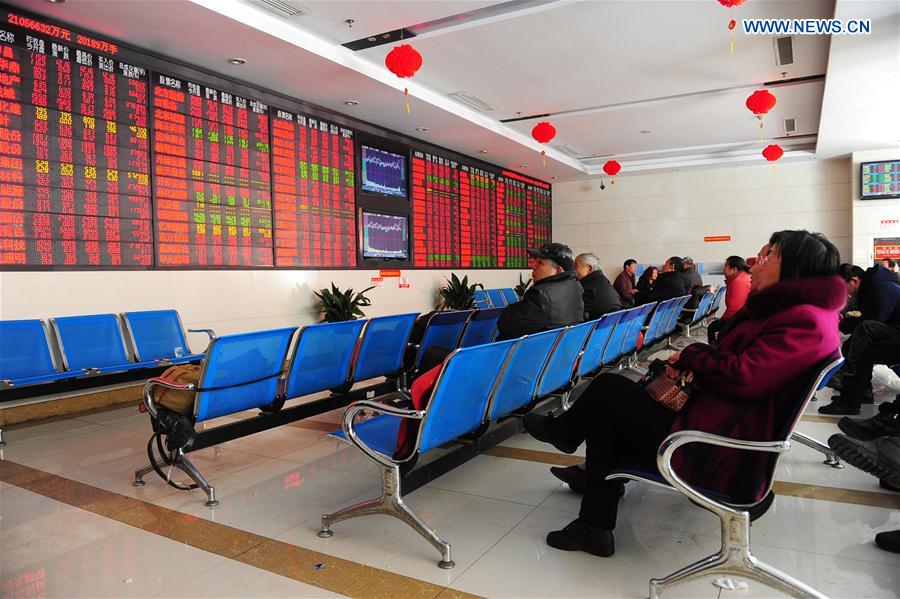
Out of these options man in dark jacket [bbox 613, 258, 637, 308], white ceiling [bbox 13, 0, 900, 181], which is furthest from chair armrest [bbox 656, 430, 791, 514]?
man in dark jacket [bbox 613, 258, 637, 308]

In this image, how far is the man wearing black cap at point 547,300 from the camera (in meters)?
3.23

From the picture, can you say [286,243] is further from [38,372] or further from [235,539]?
[235,539]

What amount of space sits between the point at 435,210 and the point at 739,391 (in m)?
7.34

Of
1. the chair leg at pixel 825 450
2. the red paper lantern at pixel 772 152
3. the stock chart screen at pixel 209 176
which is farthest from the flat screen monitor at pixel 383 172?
the chair leg at pixel 825 450

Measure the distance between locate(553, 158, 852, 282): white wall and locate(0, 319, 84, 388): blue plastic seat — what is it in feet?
33.9

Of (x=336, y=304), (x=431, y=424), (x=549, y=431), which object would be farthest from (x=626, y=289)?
(x=431, y=424)

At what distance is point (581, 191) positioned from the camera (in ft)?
41.0

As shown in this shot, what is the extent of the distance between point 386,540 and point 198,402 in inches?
43.1

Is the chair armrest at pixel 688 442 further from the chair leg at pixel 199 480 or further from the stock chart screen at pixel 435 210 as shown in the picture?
the stock chart screen at pixel 435 210

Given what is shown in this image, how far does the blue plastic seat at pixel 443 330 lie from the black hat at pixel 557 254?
0.79 m

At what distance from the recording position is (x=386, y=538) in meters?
2.29

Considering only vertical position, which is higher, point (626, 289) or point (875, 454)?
point (626, 289)

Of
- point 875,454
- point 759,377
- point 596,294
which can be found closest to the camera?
point 759,377

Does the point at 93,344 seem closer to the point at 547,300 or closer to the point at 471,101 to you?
the point at 547,300
